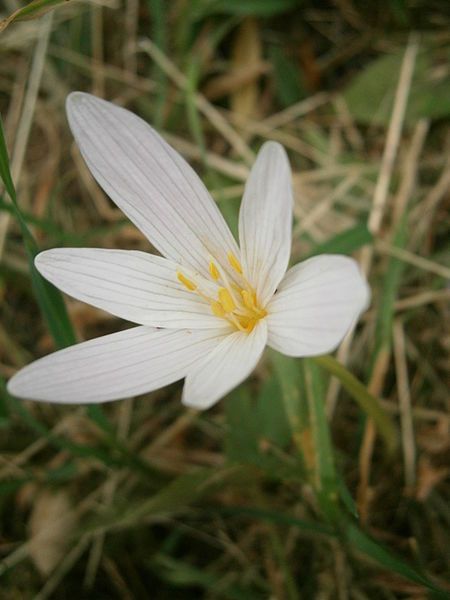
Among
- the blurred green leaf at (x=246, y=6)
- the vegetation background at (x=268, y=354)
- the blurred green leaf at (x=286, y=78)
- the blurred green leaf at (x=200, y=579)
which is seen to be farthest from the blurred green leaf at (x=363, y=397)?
the blurred green leaf at (x=246, y=6)

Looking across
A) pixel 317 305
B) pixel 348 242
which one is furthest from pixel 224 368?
pixel 348 242

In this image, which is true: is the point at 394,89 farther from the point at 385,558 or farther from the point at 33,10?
the point at 385,558

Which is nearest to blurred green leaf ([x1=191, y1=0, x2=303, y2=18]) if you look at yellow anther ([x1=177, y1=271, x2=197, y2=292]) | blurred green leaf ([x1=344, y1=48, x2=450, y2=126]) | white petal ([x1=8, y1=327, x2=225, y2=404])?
blurred green leaf ([x1=344, y1=48, x2=450, y2=126])

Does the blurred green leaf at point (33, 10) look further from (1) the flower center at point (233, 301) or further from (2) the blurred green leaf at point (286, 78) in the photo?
(2) the blurred green leaf at point (286, 78)

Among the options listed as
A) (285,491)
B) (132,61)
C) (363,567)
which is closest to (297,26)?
(132,61)

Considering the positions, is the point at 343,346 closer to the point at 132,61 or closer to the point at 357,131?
the point at 357,131

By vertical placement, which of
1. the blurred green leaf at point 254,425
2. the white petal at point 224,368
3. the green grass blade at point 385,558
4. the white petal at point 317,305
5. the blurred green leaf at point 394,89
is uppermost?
the blurred green leaf at point 394,89

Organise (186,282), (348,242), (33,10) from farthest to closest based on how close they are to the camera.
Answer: (348,242), (186,282), (33,10)

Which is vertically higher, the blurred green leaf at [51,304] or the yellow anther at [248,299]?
the blurred green leaf at [51,304]
